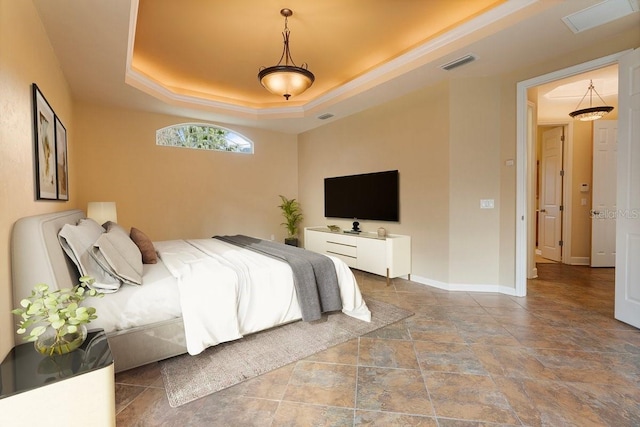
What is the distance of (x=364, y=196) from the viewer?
15.5 feet

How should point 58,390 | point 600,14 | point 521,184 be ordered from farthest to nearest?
point 521,184, point 600,14, point 58,390

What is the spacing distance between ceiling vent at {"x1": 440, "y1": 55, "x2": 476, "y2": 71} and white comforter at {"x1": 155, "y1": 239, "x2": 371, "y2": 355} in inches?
97.8

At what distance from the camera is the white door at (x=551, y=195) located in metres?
5.11

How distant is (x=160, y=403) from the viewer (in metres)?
1.64

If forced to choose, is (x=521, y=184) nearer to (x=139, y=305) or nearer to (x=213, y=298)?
(x=213, y=298)

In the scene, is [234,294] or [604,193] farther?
[604,193]

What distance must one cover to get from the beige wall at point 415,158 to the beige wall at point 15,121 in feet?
Answer: 12.6

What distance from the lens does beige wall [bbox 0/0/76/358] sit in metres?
1.39

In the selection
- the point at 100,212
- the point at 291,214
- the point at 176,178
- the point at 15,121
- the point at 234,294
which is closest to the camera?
the point at 15,121

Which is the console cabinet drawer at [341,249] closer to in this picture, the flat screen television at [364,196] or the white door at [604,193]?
the flat screen television at [364,196]

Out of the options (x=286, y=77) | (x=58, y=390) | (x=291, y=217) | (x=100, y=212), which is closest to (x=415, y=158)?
(x=286, y=77)

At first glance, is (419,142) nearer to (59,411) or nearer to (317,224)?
(317,224)

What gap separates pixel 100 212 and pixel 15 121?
93.2 inches

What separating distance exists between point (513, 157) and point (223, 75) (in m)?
3.98
